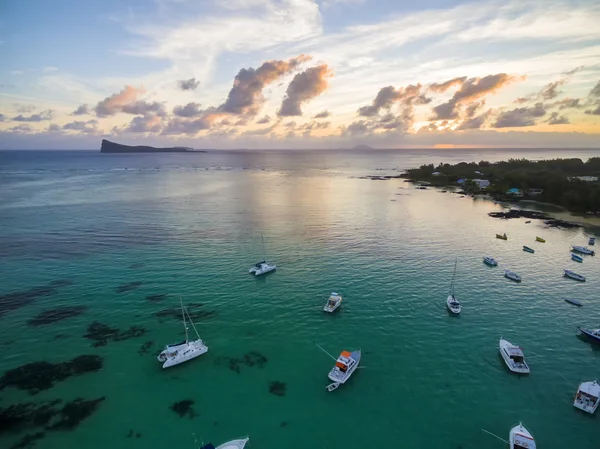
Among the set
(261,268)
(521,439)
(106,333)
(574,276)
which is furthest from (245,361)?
(574,276)

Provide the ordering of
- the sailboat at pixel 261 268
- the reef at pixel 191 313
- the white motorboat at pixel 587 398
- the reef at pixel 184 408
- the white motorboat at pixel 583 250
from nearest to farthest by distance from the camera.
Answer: the white motorboat at pixel 587 398, the reef at pixel 184 408, the reef at pixel 191 313, the sailboat at pixel 261 268, the white motorboat at pixel 583 250

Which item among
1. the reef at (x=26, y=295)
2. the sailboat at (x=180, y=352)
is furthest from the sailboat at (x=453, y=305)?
the reef at (x=26, y=295)

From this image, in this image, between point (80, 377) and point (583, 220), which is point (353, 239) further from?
point (583, 220)

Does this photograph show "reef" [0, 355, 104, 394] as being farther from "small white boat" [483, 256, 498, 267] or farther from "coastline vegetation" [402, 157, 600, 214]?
"coastline vegetation" [402, 157, 600, 214]

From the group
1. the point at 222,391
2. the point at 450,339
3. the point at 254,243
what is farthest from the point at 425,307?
the point at 254,243

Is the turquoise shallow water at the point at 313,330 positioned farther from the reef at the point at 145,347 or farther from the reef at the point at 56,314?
the reef at the point at 56,314

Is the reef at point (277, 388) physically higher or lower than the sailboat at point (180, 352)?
lower

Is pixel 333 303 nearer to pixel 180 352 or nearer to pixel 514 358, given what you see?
pixel 180 352
